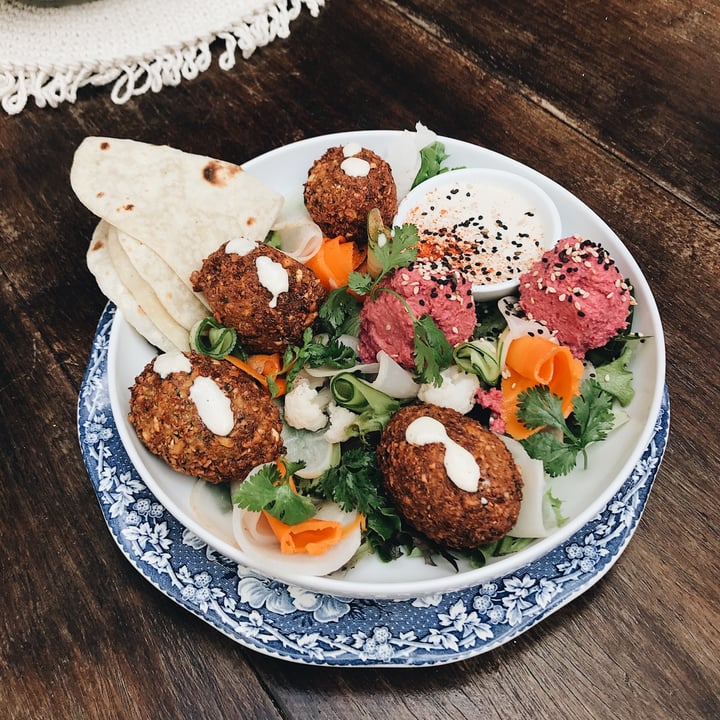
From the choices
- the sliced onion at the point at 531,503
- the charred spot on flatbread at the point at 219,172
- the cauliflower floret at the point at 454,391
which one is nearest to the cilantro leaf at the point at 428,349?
the cauliflower floret at the point at 454,391

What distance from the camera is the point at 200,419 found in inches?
89.1

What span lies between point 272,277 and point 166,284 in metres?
0.46

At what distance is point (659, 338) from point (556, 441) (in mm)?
515

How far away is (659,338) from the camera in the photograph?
8.20 ft

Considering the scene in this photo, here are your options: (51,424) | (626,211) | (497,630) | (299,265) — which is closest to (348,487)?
(497,630)

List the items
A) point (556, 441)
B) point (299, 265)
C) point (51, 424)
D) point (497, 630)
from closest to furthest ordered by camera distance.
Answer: point (497, 630) < point (556, 441) < point (299, 265) < point (51, 424)

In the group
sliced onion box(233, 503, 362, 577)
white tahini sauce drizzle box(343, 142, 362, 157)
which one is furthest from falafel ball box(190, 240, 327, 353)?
sliced onion box(233, 503, 362, 577)

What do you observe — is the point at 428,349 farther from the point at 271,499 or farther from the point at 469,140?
the point at 469,140

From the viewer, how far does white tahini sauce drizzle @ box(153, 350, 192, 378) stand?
233 cm

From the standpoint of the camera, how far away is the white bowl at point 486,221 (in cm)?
278

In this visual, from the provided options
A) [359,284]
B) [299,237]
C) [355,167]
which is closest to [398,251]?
[359,284]

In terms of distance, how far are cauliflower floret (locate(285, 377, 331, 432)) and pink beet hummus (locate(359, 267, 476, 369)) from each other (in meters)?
0.27

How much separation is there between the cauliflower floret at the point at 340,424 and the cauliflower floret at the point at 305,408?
0.04 m

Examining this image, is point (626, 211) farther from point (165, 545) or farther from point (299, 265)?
point (165, 545)
